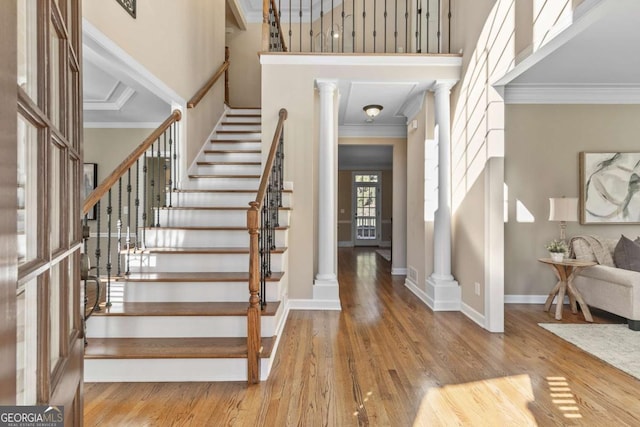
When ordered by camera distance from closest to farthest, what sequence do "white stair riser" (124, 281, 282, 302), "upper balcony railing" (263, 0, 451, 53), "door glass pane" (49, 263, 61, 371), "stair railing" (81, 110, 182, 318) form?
"door glass pane" (49, 263, 61, 371) → "stair railing" (81, 110, 182, 318) → "white stair riser" (124, 281, 282, 302) → "upper balcony railing" (263, 0, 451, 53)

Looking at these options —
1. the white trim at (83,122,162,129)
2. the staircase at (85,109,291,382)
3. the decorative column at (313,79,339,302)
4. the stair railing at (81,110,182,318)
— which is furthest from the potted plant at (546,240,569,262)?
the white trim at (83,122,162,129)

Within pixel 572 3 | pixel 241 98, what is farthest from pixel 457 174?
pixel 241 98

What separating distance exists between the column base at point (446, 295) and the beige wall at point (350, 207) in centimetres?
765

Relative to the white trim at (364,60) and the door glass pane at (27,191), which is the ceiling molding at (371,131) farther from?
the door glass pane at (27,191)

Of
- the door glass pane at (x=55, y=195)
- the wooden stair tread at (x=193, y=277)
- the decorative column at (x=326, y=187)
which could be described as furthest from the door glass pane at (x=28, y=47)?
the decorative column at (x=326, y=187)

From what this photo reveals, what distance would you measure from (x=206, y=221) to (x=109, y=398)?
73.4 inches

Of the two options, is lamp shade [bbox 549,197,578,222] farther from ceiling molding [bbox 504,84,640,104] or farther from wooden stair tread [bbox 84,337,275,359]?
wooden stair tread [bbox 84,337,275,359]

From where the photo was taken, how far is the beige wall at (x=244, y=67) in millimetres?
6906

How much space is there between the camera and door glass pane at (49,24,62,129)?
766mm

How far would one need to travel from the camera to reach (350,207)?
461 inches

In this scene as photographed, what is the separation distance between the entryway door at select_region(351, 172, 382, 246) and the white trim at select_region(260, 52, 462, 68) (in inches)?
307

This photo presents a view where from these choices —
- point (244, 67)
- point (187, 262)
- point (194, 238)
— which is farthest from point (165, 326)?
point (244, 67)

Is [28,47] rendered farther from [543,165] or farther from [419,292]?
[543,165]

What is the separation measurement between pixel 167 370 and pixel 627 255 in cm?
444
